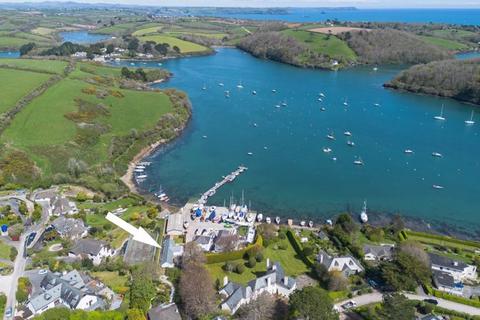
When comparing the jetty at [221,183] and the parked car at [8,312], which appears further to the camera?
the jetty at [221,183]

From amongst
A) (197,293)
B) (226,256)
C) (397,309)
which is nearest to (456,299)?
(397,309)

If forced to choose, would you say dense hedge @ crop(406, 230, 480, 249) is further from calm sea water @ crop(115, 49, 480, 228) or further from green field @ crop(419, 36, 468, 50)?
green field @ crop(419, 36, 468, 50)

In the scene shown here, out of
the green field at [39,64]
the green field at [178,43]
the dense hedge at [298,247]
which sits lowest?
the dense hedge at [298,247]

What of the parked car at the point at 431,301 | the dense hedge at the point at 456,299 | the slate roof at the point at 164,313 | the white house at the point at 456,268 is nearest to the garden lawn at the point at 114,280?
the slate roof at the point at 164,313

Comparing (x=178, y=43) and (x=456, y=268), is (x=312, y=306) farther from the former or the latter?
(x=178, y=43)

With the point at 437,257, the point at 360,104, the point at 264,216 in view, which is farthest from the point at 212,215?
the point at 360,104

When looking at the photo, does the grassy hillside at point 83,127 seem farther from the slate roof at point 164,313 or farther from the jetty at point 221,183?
the slate roof at point 164,313

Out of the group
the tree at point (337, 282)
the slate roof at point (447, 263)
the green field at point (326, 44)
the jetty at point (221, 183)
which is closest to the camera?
the tree at point (337, 282)
